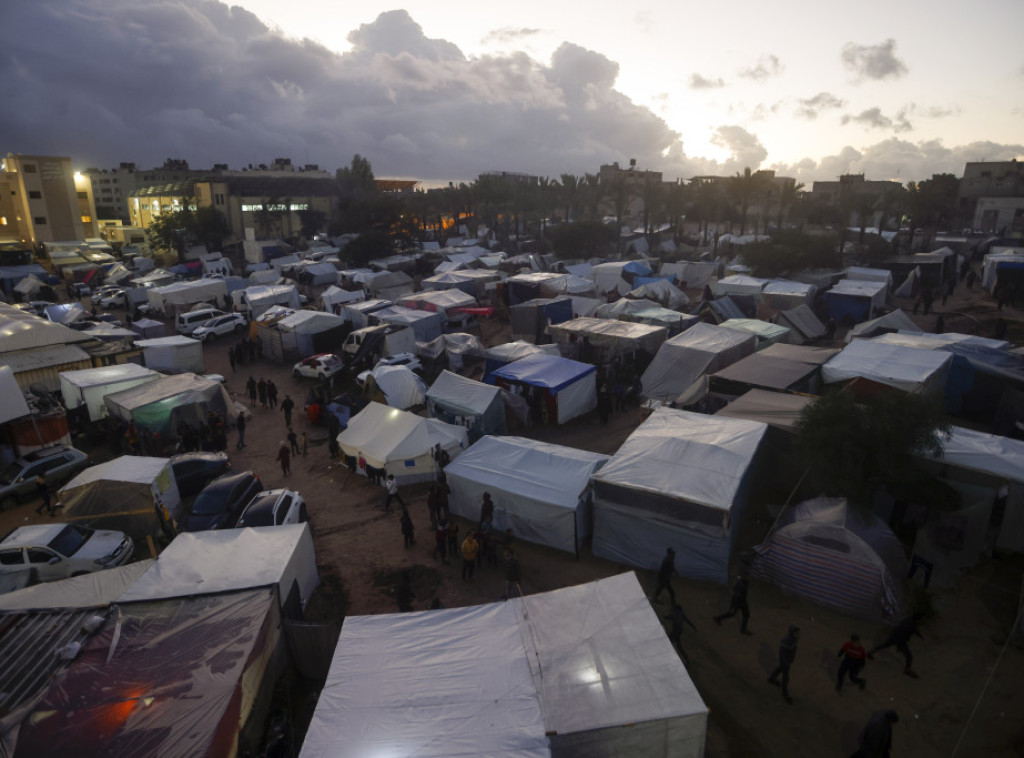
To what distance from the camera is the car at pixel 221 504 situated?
1154cm

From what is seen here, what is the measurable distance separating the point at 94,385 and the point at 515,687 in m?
17.3

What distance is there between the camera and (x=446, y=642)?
6695mm

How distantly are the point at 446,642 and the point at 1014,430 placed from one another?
1539 cm

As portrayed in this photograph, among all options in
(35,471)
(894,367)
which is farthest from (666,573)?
(35,471)

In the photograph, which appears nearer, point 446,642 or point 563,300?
point 446,642

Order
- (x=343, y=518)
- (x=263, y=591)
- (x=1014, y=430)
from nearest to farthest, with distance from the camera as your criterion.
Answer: (x=263, y=591) < (x=343, y=518) < (x=1014, y=430)

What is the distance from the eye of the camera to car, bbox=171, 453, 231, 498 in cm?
1351

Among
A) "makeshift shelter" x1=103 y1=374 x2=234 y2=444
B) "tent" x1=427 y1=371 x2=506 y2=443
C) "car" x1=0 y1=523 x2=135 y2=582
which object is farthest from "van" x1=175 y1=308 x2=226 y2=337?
"car" x1=0 y1=523 x2=135 y2=582

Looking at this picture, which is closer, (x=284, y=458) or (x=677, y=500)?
(x=677, y=500)

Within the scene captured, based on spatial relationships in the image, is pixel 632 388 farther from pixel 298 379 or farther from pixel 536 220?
pixel 536 220

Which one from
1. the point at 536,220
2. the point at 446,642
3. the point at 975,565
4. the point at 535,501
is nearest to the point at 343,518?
the point at 535,501

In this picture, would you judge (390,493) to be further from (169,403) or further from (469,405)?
(169,403)

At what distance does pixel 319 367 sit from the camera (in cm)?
2128

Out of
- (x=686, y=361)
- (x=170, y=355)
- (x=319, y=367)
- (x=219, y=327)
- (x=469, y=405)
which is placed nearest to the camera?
(x=469, y=405)
